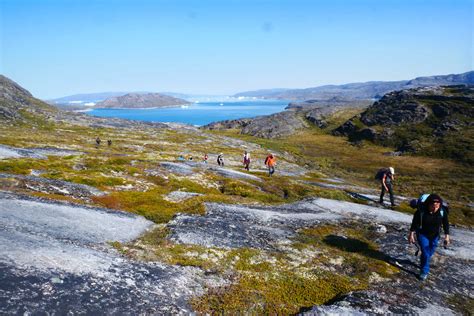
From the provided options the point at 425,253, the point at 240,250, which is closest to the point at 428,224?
the point at 425,253

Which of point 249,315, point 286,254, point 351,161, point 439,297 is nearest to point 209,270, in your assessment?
point 249,315

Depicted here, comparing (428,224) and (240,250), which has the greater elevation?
(428,224)

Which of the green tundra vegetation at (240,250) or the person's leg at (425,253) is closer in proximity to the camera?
the green tundra vegetation at (240,250)

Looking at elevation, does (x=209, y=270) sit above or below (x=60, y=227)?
below

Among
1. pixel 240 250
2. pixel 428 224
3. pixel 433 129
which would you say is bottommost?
pixel 433 129

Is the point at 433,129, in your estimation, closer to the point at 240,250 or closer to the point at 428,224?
the point at 428,224

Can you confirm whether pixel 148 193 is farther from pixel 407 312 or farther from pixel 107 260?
pixel 407 312

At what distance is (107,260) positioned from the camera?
51.8 ft

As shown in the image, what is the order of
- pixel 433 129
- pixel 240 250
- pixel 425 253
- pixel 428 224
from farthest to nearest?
pixel 433 129 < pixel 240 250 < pixel 425 253 < pixel 428 224

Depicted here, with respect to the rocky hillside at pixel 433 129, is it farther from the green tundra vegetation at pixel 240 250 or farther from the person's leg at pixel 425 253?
the person's leg at pixel 425 253

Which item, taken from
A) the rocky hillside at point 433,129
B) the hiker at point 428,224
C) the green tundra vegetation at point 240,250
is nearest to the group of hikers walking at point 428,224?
the hiker at point 428,224

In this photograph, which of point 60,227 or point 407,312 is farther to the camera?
point 60,227

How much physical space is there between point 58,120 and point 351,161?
15171 cm

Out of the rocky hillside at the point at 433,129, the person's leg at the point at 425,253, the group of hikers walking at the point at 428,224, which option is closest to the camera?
the group of hikers walking at the point at 428,224
